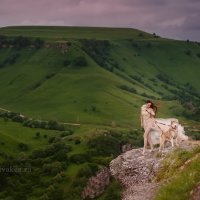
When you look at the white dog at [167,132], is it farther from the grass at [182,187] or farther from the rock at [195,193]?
the rock at [195,193]

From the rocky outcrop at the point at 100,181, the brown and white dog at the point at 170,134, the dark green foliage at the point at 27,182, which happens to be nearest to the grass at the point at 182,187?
the brown and white dog at the point at 170,134

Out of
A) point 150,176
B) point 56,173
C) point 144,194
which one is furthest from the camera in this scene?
point 56,173

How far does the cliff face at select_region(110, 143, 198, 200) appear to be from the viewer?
38122mm

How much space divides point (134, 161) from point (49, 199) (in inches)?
4692

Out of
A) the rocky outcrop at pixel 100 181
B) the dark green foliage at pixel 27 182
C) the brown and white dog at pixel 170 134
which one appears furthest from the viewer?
the dark green foliage at pixel 27 182

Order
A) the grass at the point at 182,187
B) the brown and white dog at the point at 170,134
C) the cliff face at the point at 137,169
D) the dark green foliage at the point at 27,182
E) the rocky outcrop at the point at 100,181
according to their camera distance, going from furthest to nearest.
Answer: the dark green foliage at the point at 27,182, the rocky outcrop at the point at 100,181, the brown and white dog at the point at 170,134, the cliff face at the point at 137,169, the grass at the point at 182,187

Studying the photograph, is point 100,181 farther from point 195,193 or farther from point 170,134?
point 195,193

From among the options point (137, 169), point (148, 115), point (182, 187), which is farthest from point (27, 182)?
point (182, 187)

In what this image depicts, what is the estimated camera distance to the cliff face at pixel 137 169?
38122mm

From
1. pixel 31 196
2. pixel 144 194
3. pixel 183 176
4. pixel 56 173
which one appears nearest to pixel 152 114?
pixel 144 194

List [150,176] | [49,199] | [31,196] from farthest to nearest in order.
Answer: [31,196] → [49,199] → [150,176]

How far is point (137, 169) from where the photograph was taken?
4103 cm

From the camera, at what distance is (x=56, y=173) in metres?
189

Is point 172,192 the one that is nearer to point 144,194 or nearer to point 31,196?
point 144,194
